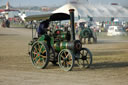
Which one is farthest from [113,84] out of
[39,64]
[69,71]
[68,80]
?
[39,64]

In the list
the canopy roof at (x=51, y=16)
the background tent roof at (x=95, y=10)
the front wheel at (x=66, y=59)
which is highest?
the background tent roof at (x=95, y=10)

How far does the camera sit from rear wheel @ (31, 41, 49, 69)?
9859 mm

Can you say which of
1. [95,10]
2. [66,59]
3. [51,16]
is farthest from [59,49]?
[95,10]

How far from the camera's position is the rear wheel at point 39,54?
9859mm

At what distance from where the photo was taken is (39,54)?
10117 millimetres

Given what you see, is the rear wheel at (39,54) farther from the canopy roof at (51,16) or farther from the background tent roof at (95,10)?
the background tent roof at (95,10)

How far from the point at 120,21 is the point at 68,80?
44303mm

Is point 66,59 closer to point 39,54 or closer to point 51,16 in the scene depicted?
point 39,54

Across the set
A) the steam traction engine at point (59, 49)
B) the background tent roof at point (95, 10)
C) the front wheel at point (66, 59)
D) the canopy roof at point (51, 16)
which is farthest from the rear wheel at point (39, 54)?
the background tent roof at point (95, 10)

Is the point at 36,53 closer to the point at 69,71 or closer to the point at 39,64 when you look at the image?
the point at 39,64

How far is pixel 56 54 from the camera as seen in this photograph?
10.1 m

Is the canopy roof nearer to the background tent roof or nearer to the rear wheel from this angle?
the rear wheel

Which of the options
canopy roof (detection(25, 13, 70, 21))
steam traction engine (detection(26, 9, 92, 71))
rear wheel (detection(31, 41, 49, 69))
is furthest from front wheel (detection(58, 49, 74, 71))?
canopy roof (detection(25, 13, 70, 21))

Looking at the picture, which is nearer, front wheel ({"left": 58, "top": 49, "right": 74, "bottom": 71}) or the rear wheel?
front wheel ({"left": 58, "top": 49, "right": 74, "bottom": 71})
